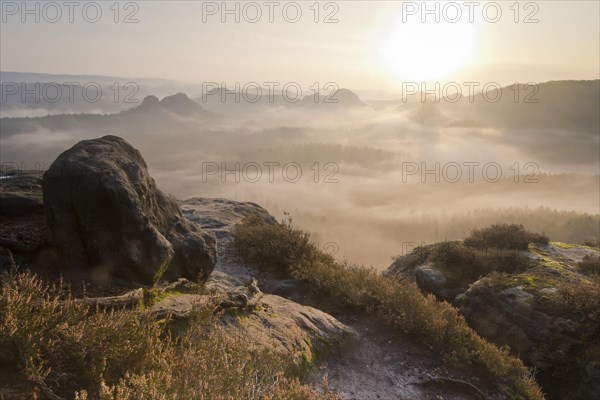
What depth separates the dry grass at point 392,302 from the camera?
32.5 feet

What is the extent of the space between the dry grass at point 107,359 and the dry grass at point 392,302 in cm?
564

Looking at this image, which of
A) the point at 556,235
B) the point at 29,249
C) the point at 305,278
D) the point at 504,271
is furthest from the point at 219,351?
the point at 556,235

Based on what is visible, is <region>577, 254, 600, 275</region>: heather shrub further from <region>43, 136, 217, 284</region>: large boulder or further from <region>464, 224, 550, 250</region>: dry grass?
<region>43, 136, 217, 284</region>: large boulder

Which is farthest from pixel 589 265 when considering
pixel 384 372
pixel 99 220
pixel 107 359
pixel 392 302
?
pixel 107 359

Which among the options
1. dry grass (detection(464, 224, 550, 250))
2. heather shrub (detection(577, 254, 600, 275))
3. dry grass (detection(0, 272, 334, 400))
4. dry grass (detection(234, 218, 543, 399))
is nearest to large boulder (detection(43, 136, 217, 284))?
dry grass (detection(0, 272, 334, 400))

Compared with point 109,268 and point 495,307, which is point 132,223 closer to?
point 109,268

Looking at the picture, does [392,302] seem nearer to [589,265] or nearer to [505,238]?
[589,265]

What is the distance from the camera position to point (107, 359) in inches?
209

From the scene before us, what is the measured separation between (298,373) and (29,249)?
5604mm

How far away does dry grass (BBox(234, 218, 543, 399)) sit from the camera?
9914 mm

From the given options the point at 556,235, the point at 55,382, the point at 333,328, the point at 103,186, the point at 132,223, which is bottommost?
the point at 556,235

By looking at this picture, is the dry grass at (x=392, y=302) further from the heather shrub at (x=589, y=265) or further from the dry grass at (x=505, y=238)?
the dry grass at (x=505, y=238)

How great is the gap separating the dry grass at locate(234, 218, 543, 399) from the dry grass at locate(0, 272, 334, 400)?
18.5ft

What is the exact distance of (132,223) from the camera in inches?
327
